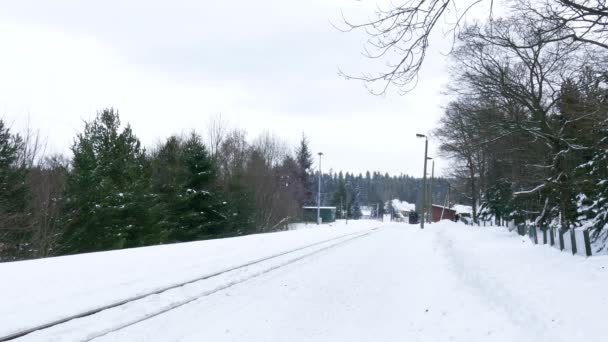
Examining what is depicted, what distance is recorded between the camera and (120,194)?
86.2 ft

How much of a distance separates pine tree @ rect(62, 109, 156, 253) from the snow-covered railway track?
1540 centimetres

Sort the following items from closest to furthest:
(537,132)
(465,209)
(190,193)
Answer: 1. (537,132)
2. (190,193)
3. (465,209)

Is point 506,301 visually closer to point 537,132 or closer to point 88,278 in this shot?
point 88,278

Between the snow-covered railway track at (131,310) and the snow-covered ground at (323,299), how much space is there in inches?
1.5

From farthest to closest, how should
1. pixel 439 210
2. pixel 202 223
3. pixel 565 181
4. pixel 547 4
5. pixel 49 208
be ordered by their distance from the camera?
pixel 439 210
pixel 202 223
pixel 49 208
pixel 565 181
pixel 547 4

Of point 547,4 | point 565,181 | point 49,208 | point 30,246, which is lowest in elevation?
point 30,246

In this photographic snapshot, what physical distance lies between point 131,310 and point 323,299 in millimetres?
3391

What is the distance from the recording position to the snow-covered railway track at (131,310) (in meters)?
6.27

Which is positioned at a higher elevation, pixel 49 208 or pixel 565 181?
pixel 565 181

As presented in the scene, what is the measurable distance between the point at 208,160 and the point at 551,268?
27585 millimetres

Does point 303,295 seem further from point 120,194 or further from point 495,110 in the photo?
point 120,194

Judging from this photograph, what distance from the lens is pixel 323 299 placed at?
8.95 metres

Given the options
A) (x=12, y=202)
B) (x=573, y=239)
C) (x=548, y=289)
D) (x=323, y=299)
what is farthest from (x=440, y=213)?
(x=323, y=299)

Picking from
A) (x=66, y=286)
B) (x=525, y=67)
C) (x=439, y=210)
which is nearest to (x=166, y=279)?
(x=66, y=286)
